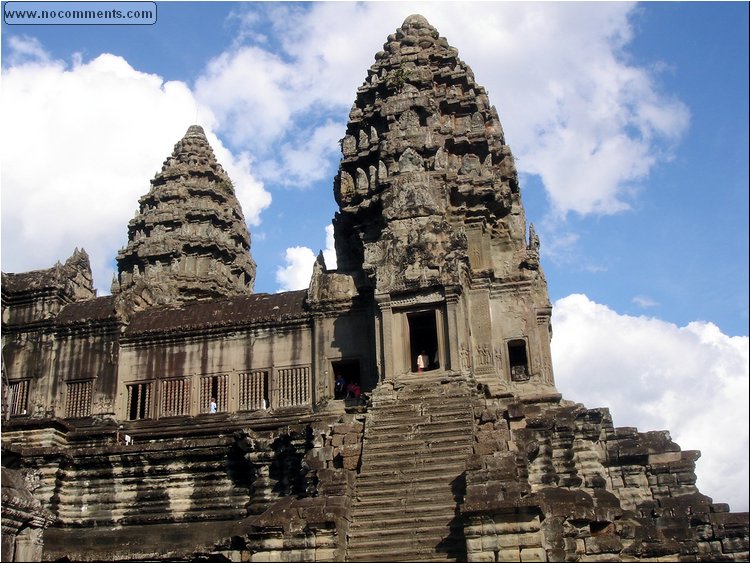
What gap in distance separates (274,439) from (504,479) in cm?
679

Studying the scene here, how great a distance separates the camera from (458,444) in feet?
56.9

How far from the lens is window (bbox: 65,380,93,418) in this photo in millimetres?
24203

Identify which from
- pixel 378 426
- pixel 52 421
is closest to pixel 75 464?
pixel 52 421

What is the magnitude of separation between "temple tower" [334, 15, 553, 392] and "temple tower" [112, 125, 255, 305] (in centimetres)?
1643

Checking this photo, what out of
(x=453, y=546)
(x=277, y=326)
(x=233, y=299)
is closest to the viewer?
(x=453, y=546)

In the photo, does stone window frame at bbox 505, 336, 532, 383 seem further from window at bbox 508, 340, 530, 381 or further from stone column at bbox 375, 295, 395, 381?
stone column at bbox 375, 295, 395, 381

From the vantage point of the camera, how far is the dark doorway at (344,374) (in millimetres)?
22875

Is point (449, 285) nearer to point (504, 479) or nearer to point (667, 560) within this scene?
point (504, 479)

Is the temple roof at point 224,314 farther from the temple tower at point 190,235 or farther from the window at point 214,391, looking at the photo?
the temple tower at point 190,235

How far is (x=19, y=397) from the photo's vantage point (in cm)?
2475

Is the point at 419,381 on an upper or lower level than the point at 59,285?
lower

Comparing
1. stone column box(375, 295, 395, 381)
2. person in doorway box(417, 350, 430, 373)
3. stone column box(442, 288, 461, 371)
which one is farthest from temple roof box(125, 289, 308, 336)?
stone column box(442, 288, 461, 371)

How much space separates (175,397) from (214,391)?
45.0 inches

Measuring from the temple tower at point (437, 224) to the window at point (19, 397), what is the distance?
9.64 m
